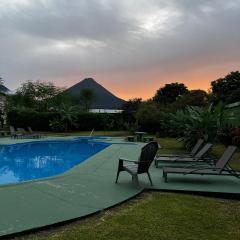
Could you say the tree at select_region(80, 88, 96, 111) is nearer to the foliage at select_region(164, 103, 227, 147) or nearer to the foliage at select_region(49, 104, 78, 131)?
the foliage at select_region(49, 104, 78, 131)

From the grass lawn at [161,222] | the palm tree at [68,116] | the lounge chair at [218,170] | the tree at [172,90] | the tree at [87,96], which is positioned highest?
the tree at [172,90]

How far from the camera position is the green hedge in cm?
3616

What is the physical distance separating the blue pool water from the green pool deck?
10.5 feet

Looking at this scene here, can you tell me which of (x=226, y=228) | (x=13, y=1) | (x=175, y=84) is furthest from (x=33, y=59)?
(x=175, y=84)

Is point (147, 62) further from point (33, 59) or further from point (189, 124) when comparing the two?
point (189, 124)

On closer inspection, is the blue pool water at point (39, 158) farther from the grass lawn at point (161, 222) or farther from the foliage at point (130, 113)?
the foliage at point (130, 113)

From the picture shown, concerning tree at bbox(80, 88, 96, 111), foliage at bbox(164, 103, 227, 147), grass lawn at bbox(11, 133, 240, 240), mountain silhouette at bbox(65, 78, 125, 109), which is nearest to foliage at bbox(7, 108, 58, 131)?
tree at bbox(80, 88, 96, 111)

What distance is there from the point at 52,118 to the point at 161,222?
1211 inches

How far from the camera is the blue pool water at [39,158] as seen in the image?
1321cm

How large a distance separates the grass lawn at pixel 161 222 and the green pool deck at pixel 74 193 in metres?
0.27

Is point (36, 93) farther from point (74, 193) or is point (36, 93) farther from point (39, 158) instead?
point (74, 193)

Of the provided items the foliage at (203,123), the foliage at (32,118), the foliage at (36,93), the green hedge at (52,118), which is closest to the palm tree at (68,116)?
the green hedge at (52,118)

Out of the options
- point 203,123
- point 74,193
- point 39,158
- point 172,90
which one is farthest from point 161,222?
point 172,90

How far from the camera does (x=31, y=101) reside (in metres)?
50.6
